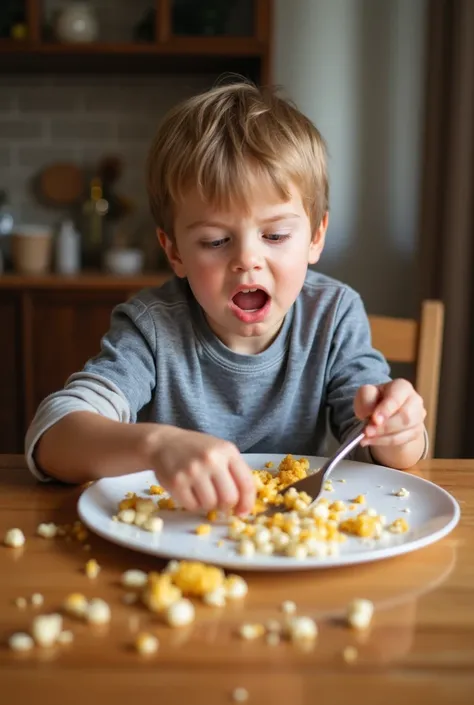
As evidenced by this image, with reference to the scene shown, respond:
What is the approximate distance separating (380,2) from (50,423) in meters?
2.59

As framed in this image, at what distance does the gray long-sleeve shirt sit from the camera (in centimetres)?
122

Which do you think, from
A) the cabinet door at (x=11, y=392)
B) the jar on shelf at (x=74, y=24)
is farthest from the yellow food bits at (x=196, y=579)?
the jar on shelf at (x=74, y=24)

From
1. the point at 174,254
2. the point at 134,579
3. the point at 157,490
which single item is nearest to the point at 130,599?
the point at 134,579

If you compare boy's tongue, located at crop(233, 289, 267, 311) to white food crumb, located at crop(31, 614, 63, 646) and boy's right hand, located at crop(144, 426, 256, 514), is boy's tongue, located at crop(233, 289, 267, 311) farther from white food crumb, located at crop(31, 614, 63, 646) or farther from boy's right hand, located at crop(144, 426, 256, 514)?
white food crumb, located at crop(31, 614, 63, 646)

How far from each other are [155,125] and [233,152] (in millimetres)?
2211

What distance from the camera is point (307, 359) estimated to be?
1271mm

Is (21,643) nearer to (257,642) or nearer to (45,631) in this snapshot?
(45,631)

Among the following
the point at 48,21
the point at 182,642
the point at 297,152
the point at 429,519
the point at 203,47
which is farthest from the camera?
the point at 48,21

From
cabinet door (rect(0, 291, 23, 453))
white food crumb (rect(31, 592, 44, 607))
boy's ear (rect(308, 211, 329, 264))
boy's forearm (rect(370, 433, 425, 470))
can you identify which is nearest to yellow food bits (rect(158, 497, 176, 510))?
white food crumb (rect(31, 592, 44, 607))

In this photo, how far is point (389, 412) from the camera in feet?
3.10

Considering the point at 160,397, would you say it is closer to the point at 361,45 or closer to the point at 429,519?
the point at 429,519

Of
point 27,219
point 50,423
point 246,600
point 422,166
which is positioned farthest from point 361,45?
point 246,600

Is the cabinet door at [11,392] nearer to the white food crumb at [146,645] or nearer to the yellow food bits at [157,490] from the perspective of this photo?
the yellow food bits at [157,490]

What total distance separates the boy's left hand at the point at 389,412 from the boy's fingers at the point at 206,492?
26 centimetres
